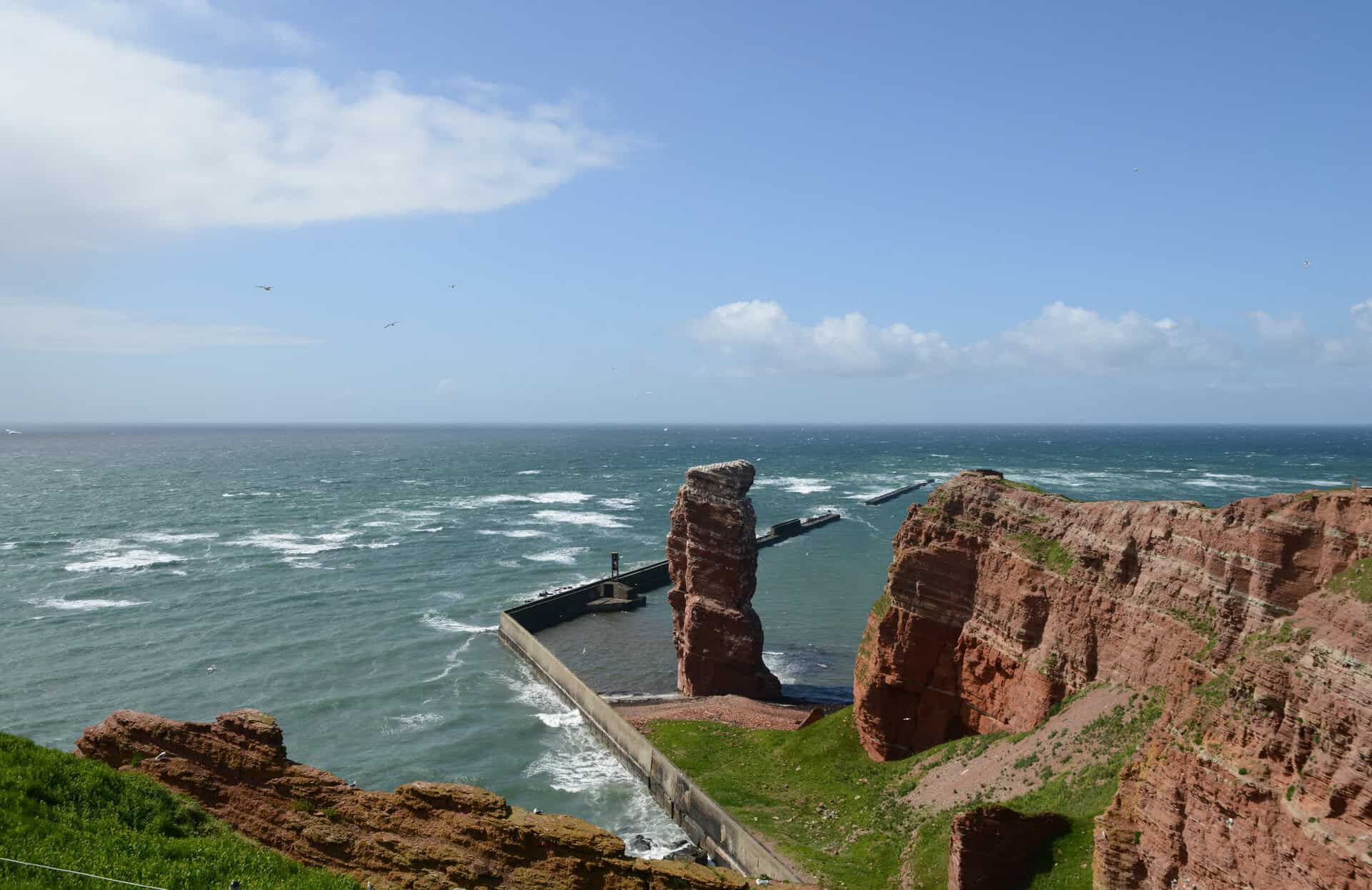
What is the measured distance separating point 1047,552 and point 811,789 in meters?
13.0

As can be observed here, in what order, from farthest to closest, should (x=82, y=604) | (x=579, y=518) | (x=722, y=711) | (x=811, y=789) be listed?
(x=579, y=518), (x=82, y=604), (x=722, y=711), (x=811, y=789)

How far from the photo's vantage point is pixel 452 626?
66.1 meters

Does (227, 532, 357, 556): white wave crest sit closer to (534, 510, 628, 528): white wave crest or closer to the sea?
the sea

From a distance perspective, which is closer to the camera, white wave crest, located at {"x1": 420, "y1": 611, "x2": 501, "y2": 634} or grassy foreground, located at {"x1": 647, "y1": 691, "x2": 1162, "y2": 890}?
grassy foreground, located at {"x1": 647, "y1": 691, "x2": 1162, "y2": 890}

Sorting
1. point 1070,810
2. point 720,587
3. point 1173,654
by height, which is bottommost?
point 1070,810

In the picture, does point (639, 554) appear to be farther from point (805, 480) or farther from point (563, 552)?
point (805, 480)

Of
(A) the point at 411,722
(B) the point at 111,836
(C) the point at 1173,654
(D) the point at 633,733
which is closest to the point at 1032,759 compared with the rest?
(C) the point at 1173,654

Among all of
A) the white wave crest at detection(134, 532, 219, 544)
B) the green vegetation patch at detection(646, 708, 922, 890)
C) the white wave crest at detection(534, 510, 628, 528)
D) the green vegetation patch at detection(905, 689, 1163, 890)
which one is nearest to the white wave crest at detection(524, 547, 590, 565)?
the white wave crest at detection(534, 510, 628, 528)

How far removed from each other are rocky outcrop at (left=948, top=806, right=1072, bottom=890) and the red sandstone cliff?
2.65m

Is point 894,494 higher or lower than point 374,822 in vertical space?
lower

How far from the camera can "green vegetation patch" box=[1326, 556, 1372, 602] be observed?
58.2 feet

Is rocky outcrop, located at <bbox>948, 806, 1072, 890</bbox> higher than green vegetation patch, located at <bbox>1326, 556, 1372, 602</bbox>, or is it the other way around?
green vegetation patch, located at <bbox>1326, 556, 1372, 602</bbox>

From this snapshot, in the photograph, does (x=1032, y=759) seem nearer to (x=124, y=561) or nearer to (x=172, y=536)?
(x=124, y=561)

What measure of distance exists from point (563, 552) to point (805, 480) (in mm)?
91222
